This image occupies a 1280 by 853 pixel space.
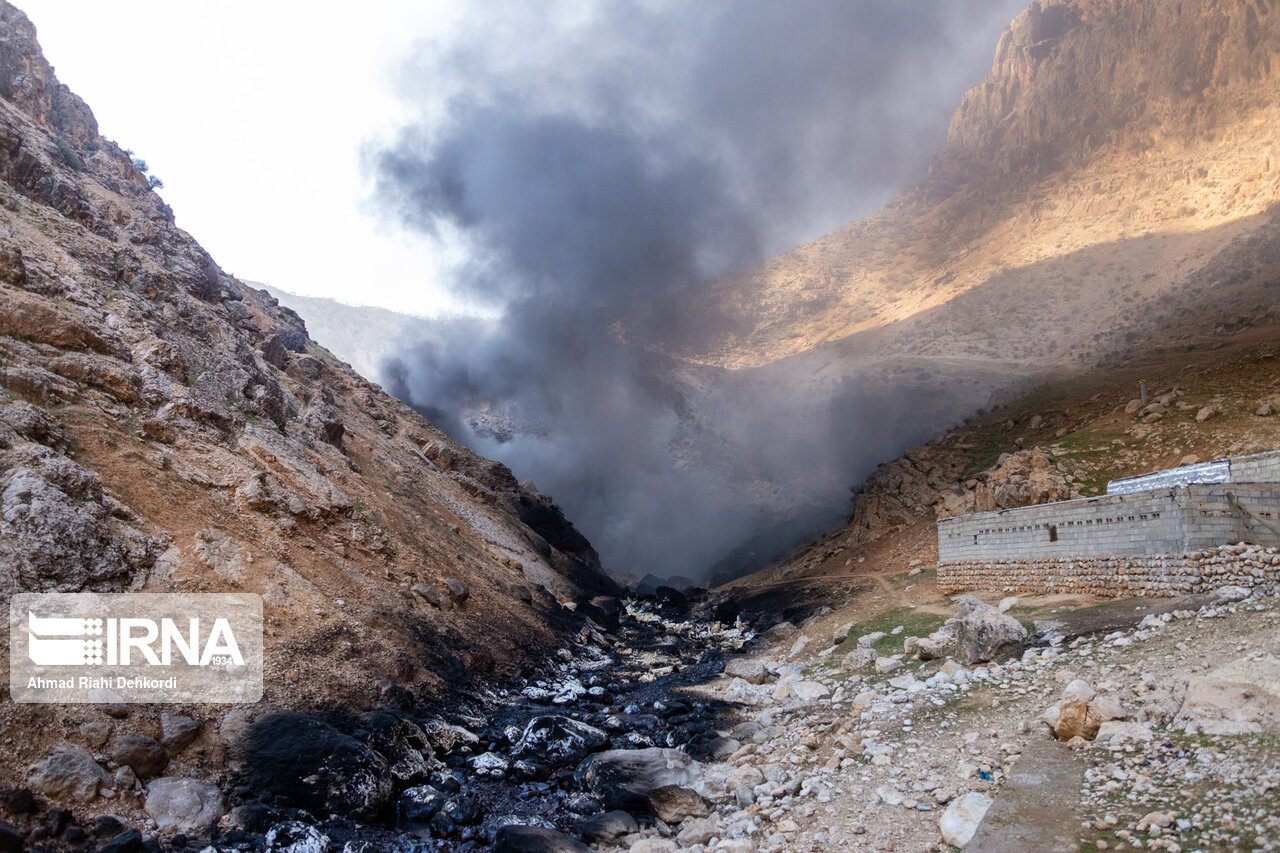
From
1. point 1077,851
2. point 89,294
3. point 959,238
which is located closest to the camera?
point 1077,851

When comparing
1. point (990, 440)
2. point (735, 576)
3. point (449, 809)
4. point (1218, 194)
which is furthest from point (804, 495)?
point (449, 809)

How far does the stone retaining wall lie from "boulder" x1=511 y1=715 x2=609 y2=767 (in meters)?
11.8

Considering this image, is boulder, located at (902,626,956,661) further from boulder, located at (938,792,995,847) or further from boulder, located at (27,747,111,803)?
boulder, located at (27,747,111,803)

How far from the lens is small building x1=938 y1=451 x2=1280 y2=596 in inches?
476

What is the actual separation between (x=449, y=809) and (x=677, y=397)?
87746 millimetres

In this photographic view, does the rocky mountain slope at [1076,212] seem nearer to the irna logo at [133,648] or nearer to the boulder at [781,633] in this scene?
the boulder at [781,633]

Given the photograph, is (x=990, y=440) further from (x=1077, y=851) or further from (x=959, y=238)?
(x=959, y=238)

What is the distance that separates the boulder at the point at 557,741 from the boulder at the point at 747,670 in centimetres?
607

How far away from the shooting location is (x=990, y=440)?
1644 inches

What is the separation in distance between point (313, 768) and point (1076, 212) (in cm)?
9061

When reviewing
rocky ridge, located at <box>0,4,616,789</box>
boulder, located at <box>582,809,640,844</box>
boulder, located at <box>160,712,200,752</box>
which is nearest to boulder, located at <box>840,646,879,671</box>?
boulder, located at <box>582,809,640,844</box>

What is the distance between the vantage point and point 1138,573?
1365cm

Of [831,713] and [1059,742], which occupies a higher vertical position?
[1059,742]

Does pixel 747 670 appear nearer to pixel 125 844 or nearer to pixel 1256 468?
pixel 1256 468
